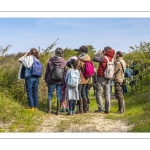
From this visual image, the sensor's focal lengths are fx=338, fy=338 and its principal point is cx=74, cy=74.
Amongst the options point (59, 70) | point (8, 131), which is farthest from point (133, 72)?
point (8, 131)

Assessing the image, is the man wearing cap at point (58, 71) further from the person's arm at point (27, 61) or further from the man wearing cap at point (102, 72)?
the man wearing cap at point (102, 72)

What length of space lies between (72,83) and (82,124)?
175 cm

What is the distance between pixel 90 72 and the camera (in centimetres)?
1035

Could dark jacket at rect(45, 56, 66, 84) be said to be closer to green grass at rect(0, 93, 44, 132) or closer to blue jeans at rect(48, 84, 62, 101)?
blue jeans at rect(48, 84, 62, 101)

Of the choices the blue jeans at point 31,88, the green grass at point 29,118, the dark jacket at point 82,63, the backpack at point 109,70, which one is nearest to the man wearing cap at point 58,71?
the blue jeans at point 31,88

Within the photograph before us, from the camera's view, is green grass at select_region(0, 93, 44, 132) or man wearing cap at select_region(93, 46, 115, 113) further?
man wearing cap at select_region(93, 46, 115, 113)

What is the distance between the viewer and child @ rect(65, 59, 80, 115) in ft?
32.5

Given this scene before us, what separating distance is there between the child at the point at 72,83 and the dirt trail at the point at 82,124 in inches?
19.8

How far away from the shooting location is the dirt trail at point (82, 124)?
26.4 ft

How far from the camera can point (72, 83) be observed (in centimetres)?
992

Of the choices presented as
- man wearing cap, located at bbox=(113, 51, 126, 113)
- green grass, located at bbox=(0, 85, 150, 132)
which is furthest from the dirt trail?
man wearing cap, located at bbox=(113, 51, 126, 113)

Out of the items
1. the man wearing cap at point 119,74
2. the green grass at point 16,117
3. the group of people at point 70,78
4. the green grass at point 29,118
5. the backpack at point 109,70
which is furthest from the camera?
the man wearing cap at point 119,74

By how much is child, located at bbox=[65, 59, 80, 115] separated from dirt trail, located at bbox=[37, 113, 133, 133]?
504 mm
